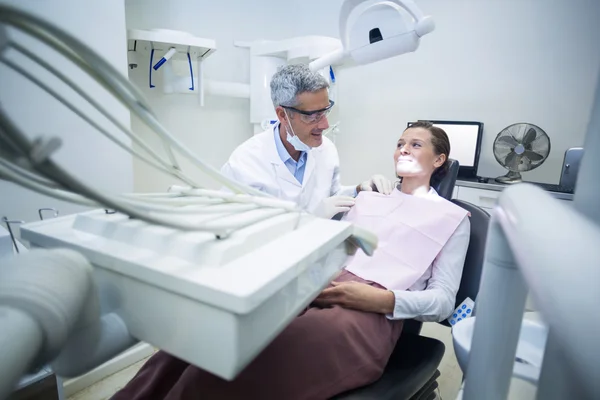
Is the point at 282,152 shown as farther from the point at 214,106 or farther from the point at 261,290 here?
the point at 261,290

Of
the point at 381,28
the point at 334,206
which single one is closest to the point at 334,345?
the point at 334,206

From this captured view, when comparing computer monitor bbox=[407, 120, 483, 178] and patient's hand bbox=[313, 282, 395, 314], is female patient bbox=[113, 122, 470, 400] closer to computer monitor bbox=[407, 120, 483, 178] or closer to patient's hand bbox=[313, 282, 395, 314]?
patient's hand bbox=[313, 282, 395, 314]

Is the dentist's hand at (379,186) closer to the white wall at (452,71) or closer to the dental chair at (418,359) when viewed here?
the dental chair at (418,359)

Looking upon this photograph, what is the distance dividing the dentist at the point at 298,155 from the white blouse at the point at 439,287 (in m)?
0.43

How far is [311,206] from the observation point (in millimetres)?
1686

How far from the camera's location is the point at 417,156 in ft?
4.54

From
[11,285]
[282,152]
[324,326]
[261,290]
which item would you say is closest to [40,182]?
[11,285]

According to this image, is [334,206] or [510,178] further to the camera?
[510,178]

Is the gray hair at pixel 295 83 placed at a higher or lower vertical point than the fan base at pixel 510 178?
higher

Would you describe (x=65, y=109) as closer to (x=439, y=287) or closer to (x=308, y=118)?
(x=308, y=118)

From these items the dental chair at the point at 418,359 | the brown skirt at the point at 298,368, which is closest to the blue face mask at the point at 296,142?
the dental chair at the point at 418,359

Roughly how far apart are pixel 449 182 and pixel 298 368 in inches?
41.0

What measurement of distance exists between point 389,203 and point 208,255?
3.53 ft

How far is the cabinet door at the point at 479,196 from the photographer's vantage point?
2.08 m
